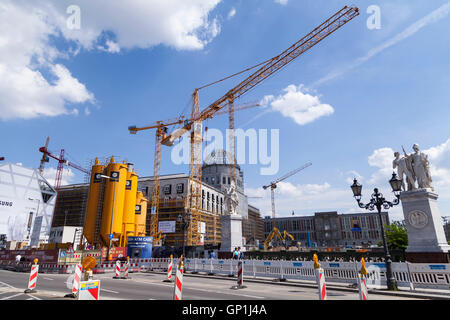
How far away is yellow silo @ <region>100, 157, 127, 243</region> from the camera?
41.3 metres

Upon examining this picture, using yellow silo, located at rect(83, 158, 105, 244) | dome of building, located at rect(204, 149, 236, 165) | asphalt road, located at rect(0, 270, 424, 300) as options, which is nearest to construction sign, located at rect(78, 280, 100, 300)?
asphalt road, located at rect(0, 270, 424, 300)

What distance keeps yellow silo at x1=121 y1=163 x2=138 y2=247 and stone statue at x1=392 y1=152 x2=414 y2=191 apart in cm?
4111

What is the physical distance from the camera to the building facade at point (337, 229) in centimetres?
8838

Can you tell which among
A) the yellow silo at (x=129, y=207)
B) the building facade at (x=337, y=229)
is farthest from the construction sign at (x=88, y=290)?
the building facade at (x=337, y=229)

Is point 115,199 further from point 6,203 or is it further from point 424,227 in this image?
point 424,227

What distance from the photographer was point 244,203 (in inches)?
3831

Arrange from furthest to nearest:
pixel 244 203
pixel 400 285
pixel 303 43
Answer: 1. pixel 244 203
2. pixel 303 43
3. pixel 400 285

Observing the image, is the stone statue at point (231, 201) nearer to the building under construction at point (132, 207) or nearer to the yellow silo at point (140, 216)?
the building under construction at point (132, 207)

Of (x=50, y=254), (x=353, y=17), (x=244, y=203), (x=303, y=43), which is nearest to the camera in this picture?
(x=50, y=254)

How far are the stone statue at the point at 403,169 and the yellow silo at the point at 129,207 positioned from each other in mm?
41109

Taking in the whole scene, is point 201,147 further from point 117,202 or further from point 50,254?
point 50,254
